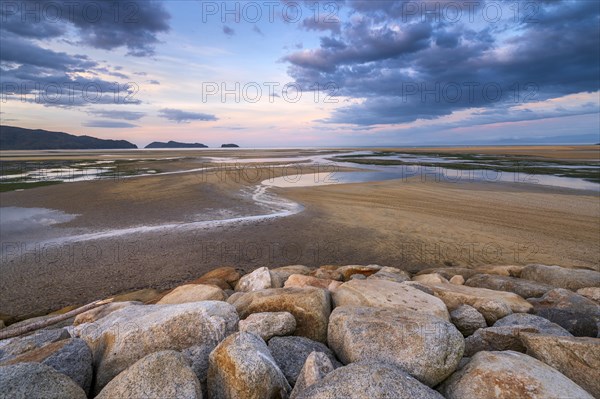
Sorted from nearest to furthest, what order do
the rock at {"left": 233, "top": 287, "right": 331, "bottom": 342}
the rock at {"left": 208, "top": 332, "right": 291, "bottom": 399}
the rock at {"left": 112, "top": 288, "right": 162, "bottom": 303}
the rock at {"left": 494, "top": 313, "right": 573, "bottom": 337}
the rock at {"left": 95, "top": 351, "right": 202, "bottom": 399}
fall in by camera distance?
the rock at {"left": 95, "top": 351, "right": 202, "bottom": 399} < the rock at {"left": 208, "top": 332, "right": 291, "bottom": 399} < the rock at {"left": 494, "top": 313, "right": 573, "bottom": 337} < the rock at {"left": 233, "top": 287, "right": 331, "bottom": 342} < the rock at {"left": 112, "top": 288, "right": 162, "bottom": 303}

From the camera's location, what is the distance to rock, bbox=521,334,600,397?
376 centimetres

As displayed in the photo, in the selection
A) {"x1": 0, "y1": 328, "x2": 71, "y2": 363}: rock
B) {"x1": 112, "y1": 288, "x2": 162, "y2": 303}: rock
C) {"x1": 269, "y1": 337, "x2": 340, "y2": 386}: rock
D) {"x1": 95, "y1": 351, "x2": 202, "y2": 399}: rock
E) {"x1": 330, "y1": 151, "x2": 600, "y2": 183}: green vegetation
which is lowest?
{"x1": 112, "y1": 288, "x2": 162, "y2": 303}: rock

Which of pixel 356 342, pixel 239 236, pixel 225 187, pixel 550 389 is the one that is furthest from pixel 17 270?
pixel 225 187

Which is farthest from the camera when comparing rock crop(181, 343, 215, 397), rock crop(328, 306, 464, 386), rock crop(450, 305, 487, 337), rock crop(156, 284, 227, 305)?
rock crop(156, 284, 227, 305)

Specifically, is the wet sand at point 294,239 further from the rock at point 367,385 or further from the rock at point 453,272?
the rock at point 367,385

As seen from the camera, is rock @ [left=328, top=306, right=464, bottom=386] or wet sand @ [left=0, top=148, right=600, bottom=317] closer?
rock @ [left=328, top=306, right=464, bottom=386]

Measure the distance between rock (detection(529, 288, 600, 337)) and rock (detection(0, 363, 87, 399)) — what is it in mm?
6954

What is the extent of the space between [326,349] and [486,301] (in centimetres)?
327

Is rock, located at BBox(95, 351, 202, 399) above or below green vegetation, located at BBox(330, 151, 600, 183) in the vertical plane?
below

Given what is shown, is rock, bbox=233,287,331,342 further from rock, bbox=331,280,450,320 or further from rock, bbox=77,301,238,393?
rock, bbox=77,301,238,393

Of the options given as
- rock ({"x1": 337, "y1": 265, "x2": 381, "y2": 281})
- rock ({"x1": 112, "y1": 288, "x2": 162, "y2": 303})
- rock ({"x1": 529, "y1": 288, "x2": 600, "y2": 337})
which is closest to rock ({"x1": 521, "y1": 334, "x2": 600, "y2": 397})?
rock ({"x1": 529, "y1": 288, "x2": 600, "y2": 337})

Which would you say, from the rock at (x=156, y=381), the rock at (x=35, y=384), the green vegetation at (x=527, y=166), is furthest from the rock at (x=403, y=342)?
the green vegetation at (x=527, y=166)

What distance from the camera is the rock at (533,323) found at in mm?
4818

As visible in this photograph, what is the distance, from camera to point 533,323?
5.12 m
